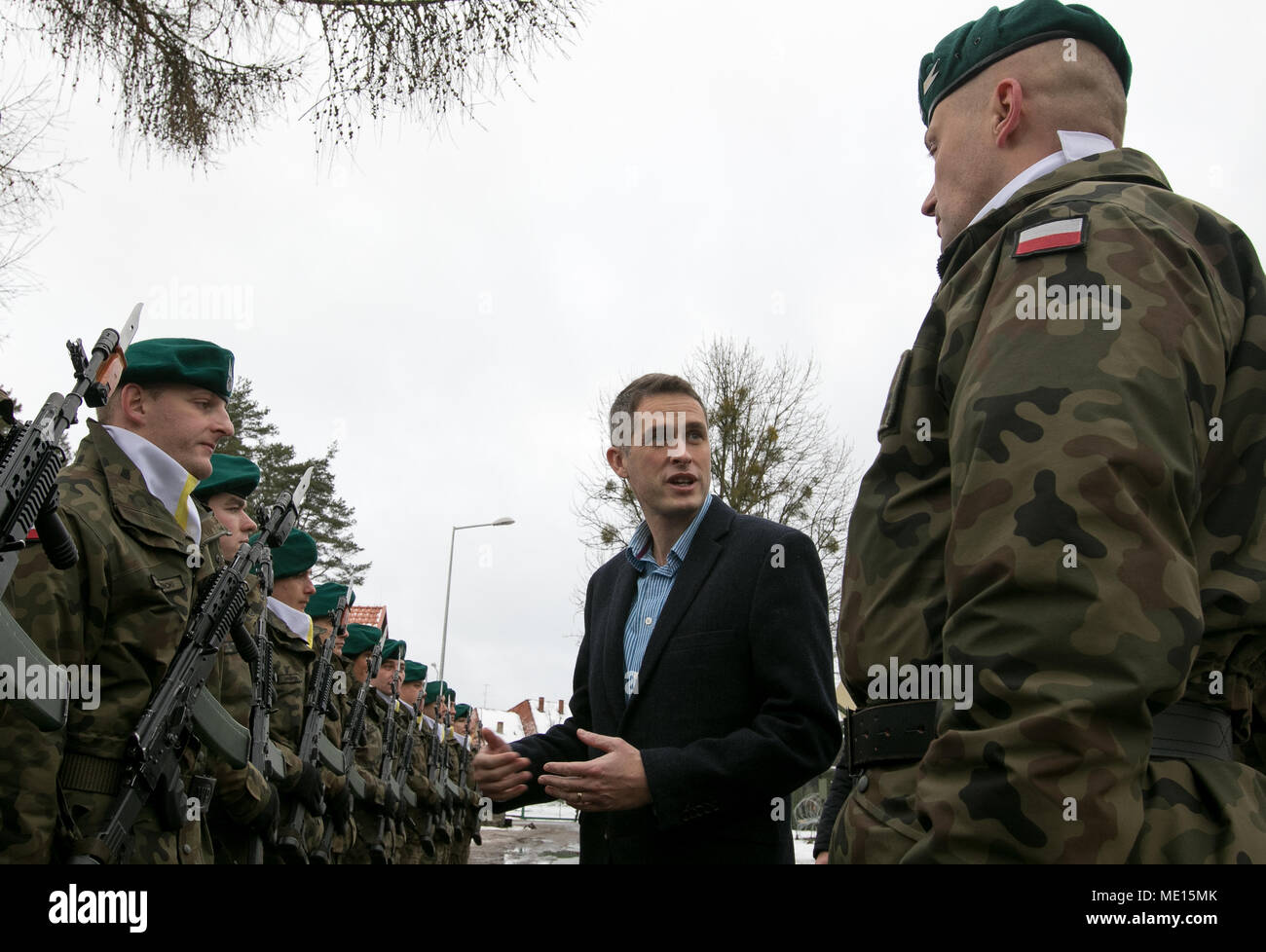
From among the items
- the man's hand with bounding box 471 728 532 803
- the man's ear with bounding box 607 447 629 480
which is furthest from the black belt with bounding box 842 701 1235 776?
the man's ear with bounding box 607 447 629 480

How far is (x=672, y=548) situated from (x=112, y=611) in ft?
6.38

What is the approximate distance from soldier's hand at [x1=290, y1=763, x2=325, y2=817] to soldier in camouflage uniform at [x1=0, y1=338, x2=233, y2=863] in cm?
290

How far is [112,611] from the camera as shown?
11.6 ft

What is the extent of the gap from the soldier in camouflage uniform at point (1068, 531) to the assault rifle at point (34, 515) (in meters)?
2.43

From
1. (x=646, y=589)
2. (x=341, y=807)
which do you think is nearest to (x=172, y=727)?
(x=646, y=589)

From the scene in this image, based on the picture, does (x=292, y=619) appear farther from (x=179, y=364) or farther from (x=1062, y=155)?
(x=1062, y=155)

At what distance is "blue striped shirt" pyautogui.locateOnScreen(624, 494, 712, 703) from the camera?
3.33 metres

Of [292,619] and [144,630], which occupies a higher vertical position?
[292,619]

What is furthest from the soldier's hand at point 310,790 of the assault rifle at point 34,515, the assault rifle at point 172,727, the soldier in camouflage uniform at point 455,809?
the soldier in camouflage uniform at point 455,809

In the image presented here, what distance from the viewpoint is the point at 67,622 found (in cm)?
336

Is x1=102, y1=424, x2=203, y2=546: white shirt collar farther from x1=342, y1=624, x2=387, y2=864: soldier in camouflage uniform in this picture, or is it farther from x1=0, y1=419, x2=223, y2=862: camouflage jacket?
x1=342, y1=624, x2=387, y2=864: soldier in camouflage uniform
